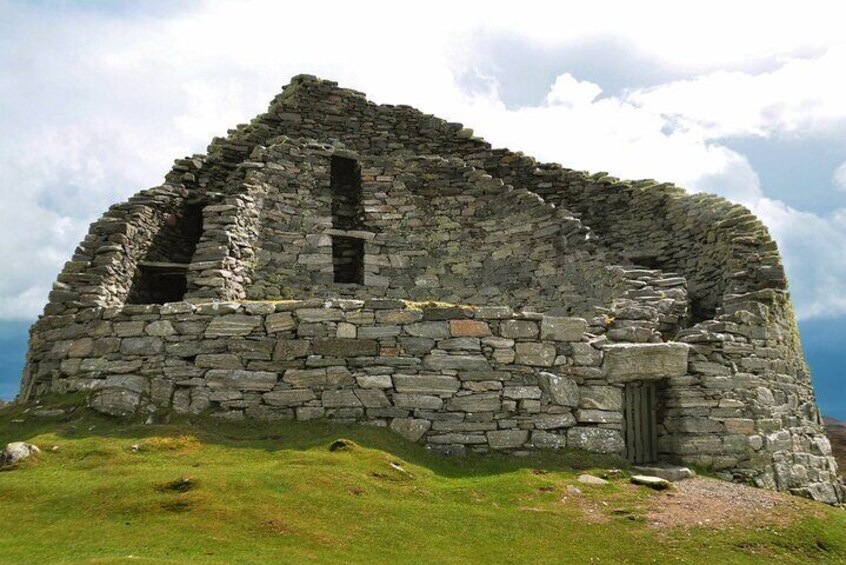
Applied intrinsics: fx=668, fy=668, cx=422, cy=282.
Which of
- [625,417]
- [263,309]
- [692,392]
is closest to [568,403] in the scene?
Result: [625,417]

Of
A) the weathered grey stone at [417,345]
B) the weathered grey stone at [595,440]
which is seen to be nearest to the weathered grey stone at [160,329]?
the weathered grey stone at [417,345]

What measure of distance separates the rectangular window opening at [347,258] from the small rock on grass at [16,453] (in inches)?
435

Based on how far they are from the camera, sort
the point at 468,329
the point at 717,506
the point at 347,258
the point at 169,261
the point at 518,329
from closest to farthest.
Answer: the point at 717,506, the point at 468,329, the point at 518,329, the point at 169,261, the point at 347,258

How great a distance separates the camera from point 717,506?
10.6 meters

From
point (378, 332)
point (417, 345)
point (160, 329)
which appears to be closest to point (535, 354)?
point (417, 345)

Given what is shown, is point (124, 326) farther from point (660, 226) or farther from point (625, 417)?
point (660, 226)

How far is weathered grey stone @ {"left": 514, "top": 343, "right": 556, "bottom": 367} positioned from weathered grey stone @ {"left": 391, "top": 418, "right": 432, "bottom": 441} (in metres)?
2.17

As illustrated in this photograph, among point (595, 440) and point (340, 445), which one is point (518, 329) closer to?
point (595, 440)

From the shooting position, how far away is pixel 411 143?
25.5 metres

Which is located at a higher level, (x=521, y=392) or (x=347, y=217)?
(x=347, y=217)

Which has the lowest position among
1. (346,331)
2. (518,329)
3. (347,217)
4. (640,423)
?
(640,423)

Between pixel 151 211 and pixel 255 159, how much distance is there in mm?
3459

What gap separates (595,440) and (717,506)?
8.43ft

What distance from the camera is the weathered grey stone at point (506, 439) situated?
12.3 meters
